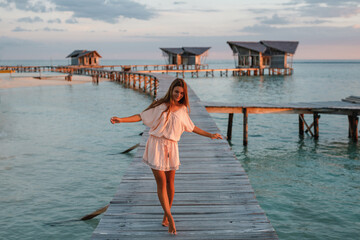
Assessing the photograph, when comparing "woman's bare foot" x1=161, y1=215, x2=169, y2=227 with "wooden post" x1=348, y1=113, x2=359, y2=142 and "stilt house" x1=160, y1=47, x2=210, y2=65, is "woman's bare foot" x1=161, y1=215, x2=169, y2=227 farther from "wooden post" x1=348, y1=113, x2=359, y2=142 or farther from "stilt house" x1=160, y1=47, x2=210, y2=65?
"stilt house" x1=160, y1=47, x2=210, y2=65

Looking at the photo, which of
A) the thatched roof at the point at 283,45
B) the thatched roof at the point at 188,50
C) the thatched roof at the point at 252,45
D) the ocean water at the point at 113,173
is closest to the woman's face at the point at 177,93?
the ocean water at the point at 113,173

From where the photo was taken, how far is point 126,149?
520 inches

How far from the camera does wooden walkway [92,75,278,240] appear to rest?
12.5ft

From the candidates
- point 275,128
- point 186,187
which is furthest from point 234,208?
point 275,128

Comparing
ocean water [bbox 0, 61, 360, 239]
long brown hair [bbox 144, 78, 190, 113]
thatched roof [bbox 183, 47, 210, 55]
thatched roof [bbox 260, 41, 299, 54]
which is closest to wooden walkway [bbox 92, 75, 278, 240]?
long brown hair [bbox 144, 78, 190, 113]

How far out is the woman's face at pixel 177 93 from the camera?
3.69 m

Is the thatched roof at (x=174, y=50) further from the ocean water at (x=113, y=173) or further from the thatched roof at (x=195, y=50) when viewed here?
the ocean water at (x=113, y=173)

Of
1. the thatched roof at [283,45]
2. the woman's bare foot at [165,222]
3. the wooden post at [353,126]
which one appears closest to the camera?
the woman's bare foot at [165,222]

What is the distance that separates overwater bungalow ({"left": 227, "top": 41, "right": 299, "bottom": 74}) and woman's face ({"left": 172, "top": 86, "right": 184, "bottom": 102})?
184 ft

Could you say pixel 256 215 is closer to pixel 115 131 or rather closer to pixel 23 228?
pixel 23 228

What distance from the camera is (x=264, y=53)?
6178 centimetres

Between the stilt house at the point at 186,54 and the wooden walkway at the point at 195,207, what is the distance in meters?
57.6

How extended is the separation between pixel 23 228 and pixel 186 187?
358 centimetres

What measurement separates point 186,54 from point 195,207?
200 ft
